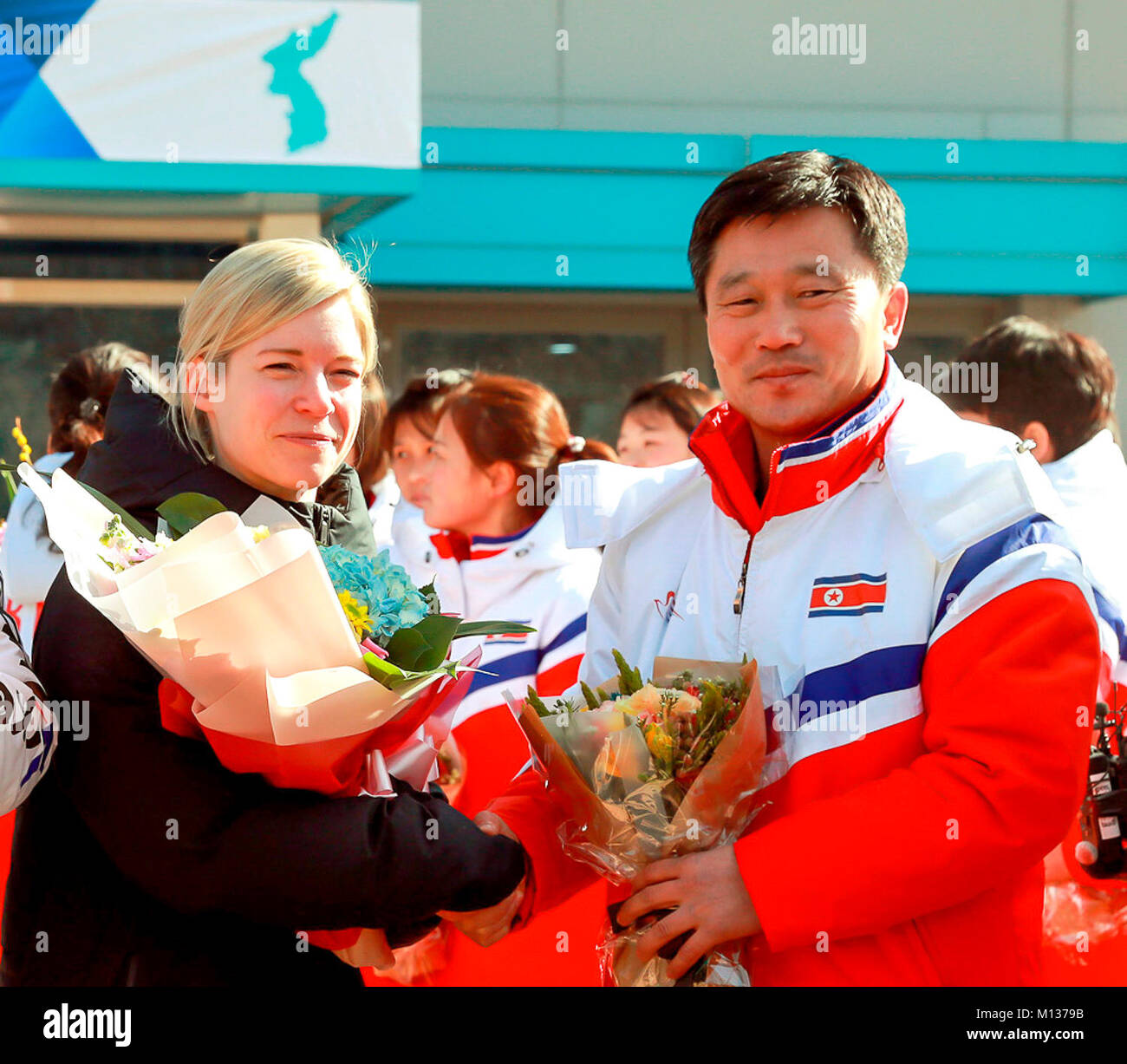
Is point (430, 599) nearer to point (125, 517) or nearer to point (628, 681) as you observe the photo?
point (628, 681)

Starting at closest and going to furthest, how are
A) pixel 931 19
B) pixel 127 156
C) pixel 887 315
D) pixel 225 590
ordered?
pixel 225 590
pixel 887 315
pixel 127 156
pixel 931 19

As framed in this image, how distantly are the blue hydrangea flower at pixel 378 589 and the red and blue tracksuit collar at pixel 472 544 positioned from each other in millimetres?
1855

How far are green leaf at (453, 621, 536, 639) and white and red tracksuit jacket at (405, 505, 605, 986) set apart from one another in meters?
1.26

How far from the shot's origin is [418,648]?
6.56ft

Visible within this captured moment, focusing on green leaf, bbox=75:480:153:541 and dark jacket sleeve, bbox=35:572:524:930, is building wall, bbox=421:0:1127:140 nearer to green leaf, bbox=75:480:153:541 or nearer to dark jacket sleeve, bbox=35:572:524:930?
green leaf, bbox=75:480:153:541

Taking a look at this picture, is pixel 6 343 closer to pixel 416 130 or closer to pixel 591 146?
pixel 416 130

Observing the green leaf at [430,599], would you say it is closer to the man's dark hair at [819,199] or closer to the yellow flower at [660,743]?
the yellow flower at [660,743]

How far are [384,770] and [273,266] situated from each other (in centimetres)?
85

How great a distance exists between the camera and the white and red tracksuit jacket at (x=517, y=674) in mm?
3588

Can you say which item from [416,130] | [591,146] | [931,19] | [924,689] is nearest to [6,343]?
[416,130]

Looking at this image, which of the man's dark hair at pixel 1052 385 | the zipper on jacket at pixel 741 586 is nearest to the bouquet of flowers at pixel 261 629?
the zipper on jacket at pixel 741 586

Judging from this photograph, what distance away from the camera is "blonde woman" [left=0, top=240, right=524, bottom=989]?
1.97 meters

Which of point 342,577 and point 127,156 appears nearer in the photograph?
point 342,577
